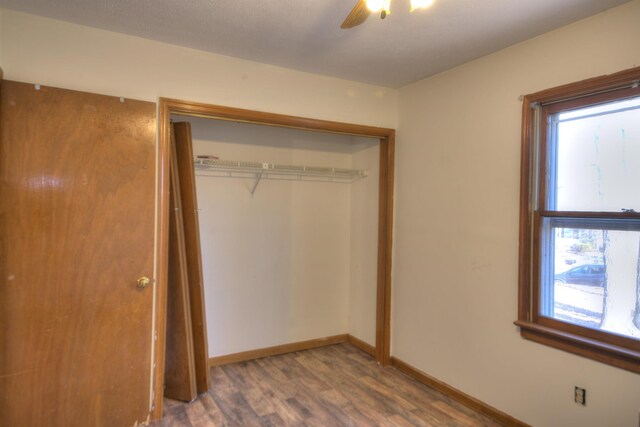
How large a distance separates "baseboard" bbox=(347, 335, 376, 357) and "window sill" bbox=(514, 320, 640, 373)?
1.56 m

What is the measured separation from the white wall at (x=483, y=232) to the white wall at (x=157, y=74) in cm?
70

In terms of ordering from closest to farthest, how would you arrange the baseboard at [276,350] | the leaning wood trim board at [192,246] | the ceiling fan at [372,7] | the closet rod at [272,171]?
the ceiling fan at [372,7]
the leaning wood trim board at [192,246]
the closet rod at [272,171]
the baseboard at [276,350]

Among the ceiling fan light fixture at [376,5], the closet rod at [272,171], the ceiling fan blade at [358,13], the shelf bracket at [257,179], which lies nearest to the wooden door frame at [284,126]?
the closet rod at [272,171]

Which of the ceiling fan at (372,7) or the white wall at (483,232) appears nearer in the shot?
the ceiling fan at (372,7)

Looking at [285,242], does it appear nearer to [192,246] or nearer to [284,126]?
[192,246]

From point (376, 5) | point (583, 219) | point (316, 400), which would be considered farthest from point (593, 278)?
point (316, 400)

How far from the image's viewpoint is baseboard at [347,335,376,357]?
356cm

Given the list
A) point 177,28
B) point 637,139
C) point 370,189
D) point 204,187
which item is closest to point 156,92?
point 177,28

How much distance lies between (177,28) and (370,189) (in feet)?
7.07

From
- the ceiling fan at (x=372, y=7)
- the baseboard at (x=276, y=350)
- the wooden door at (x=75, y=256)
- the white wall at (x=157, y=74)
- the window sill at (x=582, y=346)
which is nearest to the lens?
the ceiling fan at (x=372, y=7)

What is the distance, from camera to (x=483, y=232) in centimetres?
256

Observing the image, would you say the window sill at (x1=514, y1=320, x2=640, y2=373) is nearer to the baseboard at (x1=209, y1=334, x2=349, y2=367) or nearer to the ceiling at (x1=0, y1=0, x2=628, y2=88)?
the ceiling at (x1=0, y1=0, x2=628, y2=88)

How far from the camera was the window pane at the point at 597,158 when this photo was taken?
1880mm

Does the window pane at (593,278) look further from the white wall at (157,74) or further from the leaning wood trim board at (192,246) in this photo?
the leaning wood trim board at (192,246)
